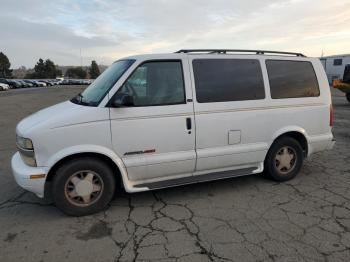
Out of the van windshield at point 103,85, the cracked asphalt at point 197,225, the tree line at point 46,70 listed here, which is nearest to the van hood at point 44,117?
the van windshield at point 103,85

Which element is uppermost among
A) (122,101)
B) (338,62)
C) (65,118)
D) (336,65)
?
(338,62)

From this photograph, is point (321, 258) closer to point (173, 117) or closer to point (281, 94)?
point (173, 117)

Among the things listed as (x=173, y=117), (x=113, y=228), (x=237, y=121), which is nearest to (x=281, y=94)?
(x=237, y=121)

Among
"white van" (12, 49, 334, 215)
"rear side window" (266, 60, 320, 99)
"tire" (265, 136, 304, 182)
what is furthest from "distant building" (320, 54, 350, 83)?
"white van" (12, 49, 334, 215)

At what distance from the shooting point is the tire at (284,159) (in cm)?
502

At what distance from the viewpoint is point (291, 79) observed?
5059 mm

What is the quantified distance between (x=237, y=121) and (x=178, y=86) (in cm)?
101

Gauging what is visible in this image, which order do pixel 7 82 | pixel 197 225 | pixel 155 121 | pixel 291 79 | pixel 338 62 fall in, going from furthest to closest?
pixel 7 82 → pixel 338 62 → pixel 291 79 → pixel 155 121 → pixel 197 225

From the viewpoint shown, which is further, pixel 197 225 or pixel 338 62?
pixel 338 62

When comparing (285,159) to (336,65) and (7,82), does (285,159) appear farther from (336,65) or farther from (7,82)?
(7,82)

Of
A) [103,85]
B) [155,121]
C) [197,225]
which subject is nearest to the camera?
[197,225]

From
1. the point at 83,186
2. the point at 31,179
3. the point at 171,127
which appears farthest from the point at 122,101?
the point at 31,179

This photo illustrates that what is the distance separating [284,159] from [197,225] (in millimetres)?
2140

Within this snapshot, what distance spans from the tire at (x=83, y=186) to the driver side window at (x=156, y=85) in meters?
0.95
